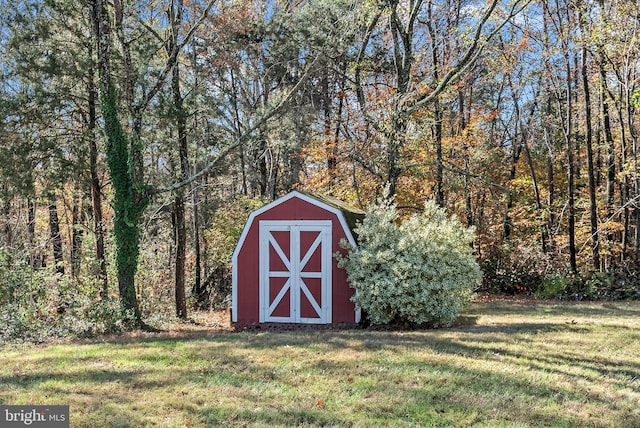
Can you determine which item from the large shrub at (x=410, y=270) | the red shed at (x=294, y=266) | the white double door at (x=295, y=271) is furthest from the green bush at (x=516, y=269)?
the white double door at (x=295, y=271)

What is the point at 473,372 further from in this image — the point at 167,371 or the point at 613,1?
the point at 613,1

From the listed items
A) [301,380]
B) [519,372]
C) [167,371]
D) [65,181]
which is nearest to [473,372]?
[519,372]

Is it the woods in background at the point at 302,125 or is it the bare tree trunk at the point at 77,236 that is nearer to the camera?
the woods in background at the point at 302,125

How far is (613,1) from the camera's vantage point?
12.7 meters

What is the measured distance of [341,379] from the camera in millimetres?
4824

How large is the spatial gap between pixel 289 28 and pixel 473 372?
47.4 ft

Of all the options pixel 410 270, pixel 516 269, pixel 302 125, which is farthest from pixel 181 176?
pixel 516 269

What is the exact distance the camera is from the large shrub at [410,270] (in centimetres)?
802

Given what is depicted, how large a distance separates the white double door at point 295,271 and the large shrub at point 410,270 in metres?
0.58

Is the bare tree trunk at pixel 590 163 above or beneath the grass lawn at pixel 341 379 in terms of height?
above

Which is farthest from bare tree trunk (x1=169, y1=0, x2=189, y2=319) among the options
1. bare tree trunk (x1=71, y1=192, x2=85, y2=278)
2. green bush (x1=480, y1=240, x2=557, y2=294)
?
green bush (x1=480, y1=240, x2=557, y2=294)

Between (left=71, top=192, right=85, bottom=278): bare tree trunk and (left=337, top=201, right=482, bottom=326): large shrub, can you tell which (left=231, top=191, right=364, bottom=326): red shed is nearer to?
(left=337, top=201, right=482, bottom=326): large shrub

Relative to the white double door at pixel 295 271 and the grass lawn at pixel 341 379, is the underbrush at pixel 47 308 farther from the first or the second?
the white double door at pixel 295 271

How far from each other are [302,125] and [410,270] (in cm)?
949
